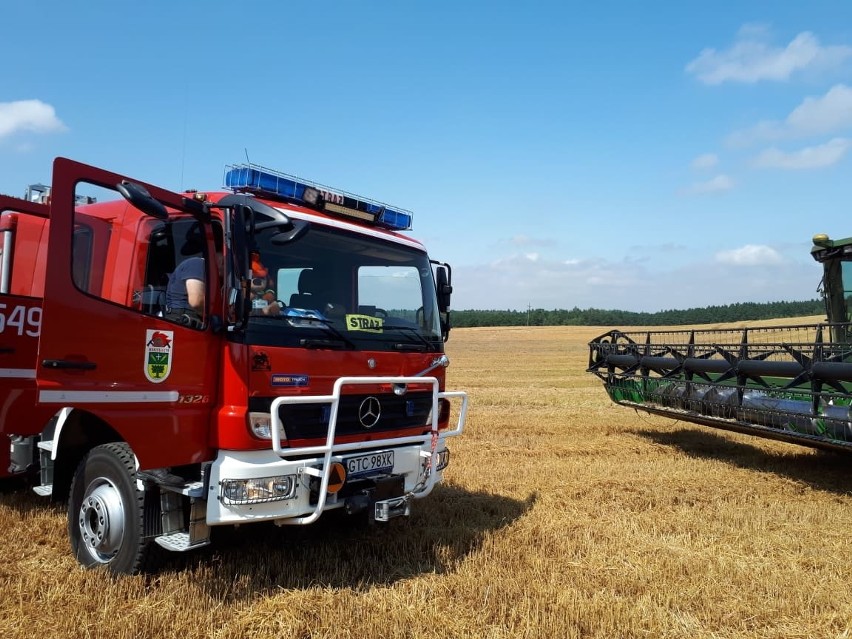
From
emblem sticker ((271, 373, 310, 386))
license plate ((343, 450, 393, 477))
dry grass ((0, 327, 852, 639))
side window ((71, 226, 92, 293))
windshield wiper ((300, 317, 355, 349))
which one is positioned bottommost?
dry grass ((0, 327, 852, 639))

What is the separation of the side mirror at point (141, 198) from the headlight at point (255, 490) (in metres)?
1.53

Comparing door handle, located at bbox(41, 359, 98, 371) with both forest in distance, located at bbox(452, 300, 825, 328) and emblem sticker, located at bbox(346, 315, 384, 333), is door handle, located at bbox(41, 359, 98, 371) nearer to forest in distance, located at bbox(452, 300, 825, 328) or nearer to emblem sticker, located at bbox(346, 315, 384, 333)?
emblem sticker, located at bbox(346, 315, 384, 333)

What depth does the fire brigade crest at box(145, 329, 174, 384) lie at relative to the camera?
356 cm

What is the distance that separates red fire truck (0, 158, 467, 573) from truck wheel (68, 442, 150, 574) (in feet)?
0.04

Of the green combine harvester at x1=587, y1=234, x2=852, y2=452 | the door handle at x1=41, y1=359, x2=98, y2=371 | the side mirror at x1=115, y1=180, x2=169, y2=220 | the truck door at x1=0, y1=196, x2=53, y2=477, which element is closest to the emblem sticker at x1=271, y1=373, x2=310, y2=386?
the door handle at x1=41, y1=359, x2=98, y2=371

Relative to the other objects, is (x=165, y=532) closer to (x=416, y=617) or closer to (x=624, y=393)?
(x=416, y=617)

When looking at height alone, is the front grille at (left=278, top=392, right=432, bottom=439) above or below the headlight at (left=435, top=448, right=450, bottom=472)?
above

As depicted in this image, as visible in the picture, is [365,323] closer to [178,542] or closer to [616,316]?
[178,542]

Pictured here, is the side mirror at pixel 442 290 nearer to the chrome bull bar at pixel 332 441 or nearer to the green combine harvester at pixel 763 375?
the chrome bull bar at pixel 332 441

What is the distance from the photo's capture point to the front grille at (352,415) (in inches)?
145

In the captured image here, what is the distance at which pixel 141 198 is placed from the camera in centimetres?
334

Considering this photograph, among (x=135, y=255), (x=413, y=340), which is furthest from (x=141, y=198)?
(x=413, y=340)

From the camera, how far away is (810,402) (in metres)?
6.22

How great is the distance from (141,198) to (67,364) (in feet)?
3.27
